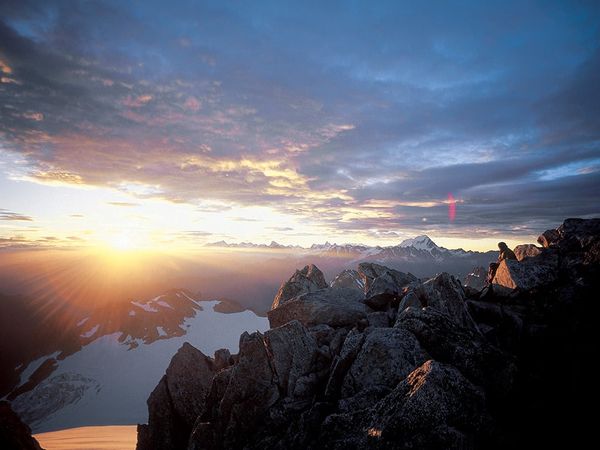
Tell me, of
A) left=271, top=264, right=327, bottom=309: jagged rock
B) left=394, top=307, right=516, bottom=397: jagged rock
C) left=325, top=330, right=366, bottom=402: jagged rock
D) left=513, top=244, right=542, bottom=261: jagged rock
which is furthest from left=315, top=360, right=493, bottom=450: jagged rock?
left=513, top=244, right=542, bottom=261: jagged rock

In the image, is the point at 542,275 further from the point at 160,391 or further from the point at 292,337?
the point at 160,391

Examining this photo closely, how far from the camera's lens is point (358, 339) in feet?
63.4

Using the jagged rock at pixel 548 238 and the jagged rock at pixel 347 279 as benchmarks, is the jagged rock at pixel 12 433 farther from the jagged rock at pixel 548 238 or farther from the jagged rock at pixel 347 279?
the jagged rock at pixel 347 279

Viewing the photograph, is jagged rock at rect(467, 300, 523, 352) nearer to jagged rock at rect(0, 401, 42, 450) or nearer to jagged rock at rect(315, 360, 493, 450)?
jagged rock at rect(315, 360, 493, 450)

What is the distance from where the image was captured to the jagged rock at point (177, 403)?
25.8 m

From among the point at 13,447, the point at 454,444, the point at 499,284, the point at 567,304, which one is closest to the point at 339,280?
the point at 499,284

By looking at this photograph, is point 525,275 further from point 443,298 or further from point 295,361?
point 295,361

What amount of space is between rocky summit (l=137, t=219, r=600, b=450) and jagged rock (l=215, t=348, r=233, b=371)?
15 centimetres

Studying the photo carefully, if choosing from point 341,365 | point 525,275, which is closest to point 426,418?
point 341,365

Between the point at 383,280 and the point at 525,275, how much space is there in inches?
509

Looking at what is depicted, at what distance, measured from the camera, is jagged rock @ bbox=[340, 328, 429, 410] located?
52.0ft

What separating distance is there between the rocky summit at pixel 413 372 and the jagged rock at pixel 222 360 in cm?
15

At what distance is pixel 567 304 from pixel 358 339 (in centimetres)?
1812

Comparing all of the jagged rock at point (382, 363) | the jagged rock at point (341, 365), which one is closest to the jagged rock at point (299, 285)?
the jagged rock at point (341, 365)
